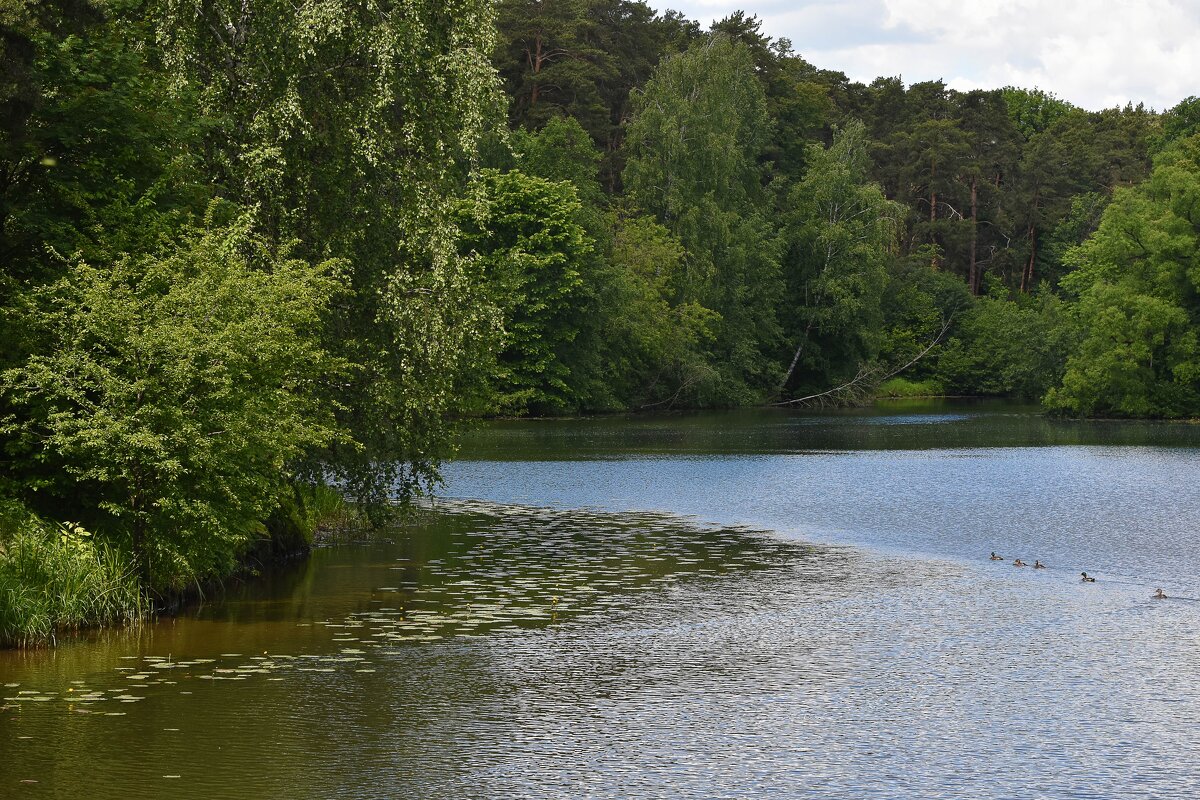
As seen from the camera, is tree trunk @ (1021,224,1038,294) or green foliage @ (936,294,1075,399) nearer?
green foliage @ (936,294,1075,399)

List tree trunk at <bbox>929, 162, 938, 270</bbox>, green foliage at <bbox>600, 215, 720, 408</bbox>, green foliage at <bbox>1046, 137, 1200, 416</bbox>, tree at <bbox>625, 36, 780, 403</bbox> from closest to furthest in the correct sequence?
green foliage at <bbox>600, 215, 720, 408</bbox> → green foliage at <bbox>1046, 137, 1200, 416</bbox> → tree at <bbox>625, 36, 780, 403</bbox> → tree trunk at <bbox>929, 162, 938, 270</bbox>

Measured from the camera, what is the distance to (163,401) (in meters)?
20.3

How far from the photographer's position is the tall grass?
18.4m

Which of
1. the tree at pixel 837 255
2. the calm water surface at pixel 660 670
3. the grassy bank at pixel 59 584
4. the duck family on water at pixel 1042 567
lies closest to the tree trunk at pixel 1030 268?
the tree at pixel 837 255

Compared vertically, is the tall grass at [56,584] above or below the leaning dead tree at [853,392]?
below

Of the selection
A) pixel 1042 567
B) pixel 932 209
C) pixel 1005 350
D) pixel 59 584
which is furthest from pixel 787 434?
pixel 932 209

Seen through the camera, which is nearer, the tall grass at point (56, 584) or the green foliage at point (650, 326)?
the tall grass at point (56, 584)

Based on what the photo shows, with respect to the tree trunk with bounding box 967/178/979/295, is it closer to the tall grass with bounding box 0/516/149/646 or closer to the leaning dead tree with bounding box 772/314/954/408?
the leaning dead tree with bounding box 772/314/954/408

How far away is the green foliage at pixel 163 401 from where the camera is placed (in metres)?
19.9

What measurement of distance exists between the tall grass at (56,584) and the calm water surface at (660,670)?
2.03 ft

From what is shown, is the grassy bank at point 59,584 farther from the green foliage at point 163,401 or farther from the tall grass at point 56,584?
the green foliage at point 163,401

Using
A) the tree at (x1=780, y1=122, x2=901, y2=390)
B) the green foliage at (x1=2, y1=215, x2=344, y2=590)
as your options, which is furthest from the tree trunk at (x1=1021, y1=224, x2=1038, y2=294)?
the green foliage at (x1=2, y1=215, x2=344, y2=590)

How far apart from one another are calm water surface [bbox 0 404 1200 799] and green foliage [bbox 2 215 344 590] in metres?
1.61

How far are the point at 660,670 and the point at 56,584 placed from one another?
8639 mm
